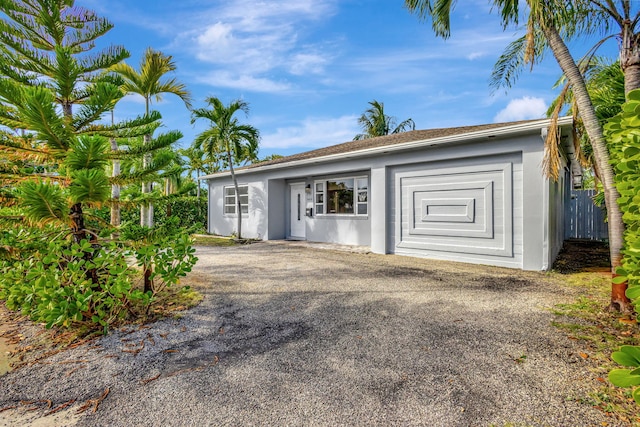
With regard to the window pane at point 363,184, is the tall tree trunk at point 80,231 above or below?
below

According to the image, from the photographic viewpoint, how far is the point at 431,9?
6.90 metres

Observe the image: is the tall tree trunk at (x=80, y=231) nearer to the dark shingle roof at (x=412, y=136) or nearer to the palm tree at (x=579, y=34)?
the palm tree at (x=579, y=34)

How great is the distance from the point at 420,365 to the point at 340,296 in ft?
7.19

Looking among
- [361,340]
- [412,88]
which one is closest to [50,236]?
[361,340]

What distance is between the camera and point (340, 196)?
1102 centimetres

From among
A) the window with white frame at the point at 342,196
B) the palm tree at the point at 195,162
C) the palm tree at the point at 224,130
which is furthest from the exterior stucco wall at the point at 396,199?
the palm tree at the point at 195,162

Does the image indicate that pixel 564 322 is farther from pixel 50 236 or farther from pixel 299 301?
pixel 50 236

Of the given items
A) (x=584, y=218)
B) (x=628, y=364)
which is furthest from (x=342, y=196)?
(x=584, y=218)

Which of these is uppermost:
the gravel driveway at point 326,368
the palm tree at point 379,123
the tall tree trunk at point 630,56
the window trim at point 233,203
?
the palm tree at point 379,123

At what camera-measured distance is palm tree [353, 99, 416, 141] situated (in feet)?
82.8

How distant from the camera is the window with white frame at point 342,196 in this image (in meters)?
10.3

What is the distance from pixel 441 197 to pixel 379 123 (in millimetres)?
18566

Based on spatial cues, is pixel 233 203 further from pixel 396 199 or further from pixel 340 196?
pixel 396 199

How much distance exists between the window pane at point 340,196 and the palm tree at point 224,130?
3819 millimetres
